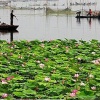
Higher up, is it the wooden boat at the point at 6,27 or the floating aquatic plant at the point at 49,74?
the floating aquatic plant at the point at 49,74

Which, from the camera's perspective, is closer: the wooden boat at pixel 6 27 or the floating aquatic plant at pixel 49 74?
the floating aquatic plant at pixel 49 74

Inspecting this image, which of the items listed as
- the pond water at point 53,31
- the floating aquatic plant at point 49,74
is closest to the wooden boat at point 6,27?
the pond water at point 53,31

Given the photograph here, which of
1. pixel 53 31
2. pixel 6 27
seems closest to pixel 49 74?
pixel 6 27

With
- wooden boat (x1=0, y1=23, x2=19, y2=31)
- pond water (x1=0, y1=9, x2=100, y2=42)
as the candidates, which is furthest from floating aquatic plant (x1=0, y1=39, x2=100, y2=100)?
wooden boat (x1=0, y1=23, x2=19, y2=31)

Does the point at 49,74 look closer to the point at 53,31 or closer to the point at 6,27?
the point at 6,27

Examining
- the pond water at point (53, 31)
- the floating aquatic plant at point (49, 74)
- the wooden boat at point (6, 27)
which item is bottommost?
the pond water at point (53, 31)

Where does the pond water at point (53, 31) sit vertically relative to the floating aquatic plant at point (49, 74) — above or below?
below

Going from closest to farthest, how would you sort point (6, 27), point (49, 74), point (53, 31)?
point (49, 74) → point (6, 27) → point (53, 31)

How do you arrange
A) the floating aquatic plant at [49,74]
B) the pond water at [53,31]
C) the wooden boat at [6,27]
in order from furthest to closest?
the wooden boat at [6,27] → the pond water at [53,31] → the floating aquatic plant at [49,74]

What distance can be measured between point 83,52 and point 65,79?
2.41 meters

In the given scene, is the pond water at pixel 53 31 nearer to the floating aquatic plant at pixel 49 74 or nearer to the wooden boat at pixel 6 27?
the wooden boat at pixel 6 27

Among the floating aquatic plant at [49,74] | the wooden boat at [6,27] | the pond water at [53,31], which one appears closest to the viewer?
the floating aquatic plant at [49,74]

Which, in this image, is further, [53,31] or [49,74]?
[53,31]

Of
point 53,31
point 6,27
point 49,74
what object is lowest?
point 53,31
